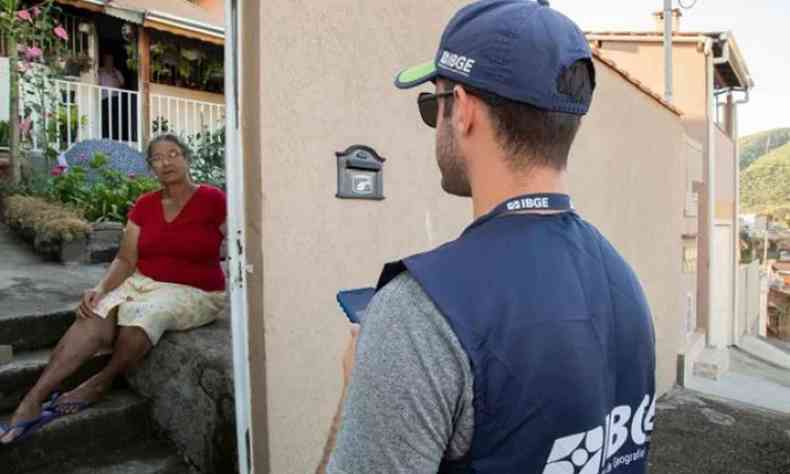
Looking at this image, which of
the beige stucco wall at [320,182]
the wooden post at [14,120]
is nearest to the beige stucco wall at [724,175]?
the beige stucco wall at [320,182]

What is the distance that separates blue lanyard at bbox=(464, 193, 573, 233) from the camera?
93 cm

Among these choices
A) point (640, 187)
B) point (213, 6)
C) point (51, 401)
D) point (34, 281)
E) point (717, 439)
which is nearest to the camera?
point (51, 401)

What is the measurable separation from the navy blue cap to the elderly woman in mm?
2532

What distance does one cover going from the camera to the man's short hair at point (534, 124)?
0.94 m

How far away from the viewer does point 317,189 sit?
8.61 feet

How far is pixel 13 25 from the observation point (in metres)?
6.81

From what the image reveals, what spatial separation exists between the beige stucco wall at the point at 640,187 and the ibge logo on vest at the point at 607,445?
3.87m

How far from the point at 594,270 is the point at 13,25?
7.76 meters

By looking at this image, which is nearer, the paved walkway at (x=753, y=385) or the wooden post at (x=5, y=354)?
the wooden post at (x=5, y=354)

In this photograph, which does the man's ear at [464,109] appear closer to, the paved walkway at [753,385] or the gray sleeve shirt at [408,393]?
the gray sleeve shirt at [408,393]

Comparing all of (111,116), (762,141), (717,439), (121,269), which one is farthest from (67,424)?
(762,141)

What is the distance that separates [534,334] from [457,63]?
425mm

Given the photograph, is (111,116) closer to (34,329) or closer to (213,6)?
(213,6)

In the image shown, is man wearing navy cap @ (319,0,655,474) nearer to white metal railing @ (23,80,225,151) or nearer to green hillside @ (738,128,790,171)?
white metal railing @ (23,80,225,151)
